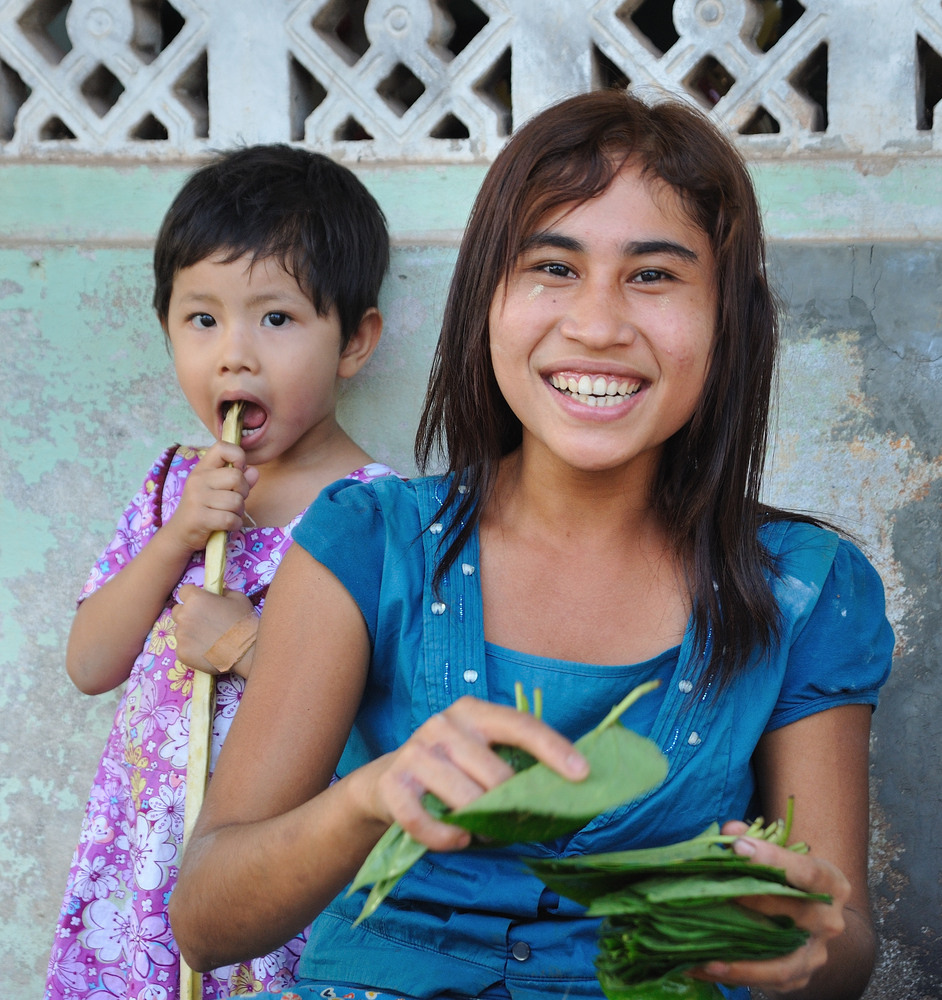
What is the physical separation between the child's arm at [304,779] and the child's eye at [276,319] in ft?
2.34

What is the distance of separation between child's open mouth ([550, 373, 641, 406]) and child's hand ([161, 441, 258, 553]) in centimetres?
77

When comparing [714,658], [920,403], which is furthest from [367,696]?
[920,403]

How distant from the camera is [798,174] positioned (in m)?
2.29

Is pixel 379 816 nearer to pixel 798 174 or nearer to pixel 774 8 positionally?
pixel 798 174

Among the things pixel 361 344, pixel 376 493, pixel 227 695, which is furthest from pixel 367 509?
pixel 361 344

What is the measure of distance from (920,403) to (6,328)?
6.22 ft

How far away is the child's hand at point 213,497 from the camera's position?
7.06ft

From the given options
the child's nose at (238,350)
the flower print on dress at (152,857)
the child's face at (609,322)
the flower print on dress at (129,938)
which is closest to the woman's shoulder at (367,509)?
the child's face at (609,322)

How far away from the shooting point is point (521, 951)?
157 cm

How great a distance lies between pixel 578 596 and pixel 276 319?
871 mm

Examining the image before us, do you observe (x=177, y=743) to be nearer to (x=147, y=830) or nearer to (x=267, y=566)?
(x=147, y=830)

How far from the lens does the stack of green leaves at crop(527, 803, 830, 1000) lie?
1158mm

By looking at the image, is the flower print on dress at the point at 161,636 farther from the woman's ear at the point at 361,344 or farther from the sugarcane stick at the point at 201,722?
the woman's ear at the point at 361,344

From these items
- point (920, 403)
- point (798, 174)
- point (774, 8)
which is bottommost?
point (920, 403)
